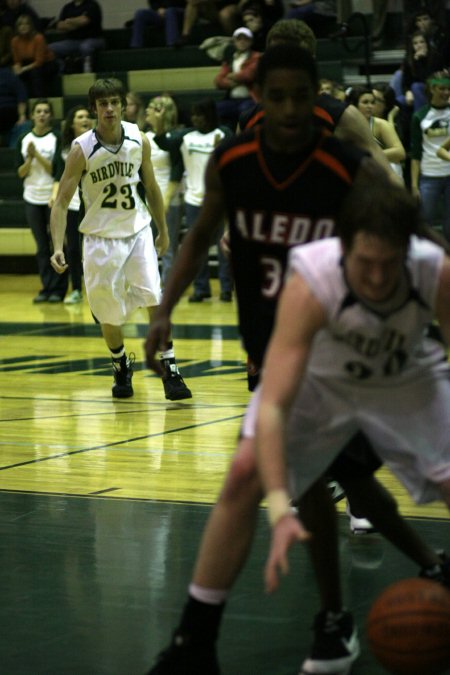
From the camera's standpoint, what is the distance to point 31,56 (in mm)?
17078

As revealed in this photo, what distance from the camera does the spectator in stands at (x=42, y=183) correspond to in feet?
43.2

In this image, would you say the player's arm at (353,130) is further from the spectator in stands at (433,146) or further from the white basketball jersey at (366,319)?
the spectator in stands at (433,146)

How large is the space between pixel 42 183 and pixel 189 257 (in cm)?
996

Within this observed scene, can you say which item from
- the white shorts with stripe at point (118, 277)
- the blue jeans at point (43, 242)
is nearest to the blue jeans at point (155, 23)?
the blue jeans at point (43, 242)

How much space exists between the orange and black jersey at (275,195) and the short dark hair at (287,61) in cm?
18

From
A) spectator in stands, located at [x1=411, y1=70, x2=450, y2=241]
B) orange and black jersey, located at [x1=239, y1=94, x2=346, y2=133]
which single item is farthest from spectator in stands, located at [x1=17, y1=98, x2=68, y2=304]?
orange and black jersey, located at [x1=239, y1=94, x2=346, y2=133]

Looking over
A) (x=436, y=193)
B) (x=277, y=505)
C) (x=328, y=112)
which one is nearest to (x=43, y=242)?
(x=436, y=193)

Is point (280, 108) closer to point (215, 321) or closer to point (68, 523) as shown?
point (68, 523)

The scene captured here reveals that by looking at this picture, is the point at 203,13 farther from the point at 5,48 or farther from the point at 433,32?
the point at 433,32

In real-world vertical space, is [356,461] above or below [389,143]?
above

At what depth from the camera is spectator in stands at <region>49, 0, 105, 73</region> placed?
17.4 metres

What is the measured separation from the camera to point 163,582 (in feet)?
13.5

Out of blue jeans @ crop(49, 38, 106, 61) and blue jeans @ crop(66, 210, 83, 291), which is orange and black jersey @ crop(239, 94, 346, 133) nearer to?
blue jeans @ crop(66, 210, 83, 291)

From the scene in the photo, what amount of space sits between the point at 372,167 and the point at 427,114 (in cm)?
866
